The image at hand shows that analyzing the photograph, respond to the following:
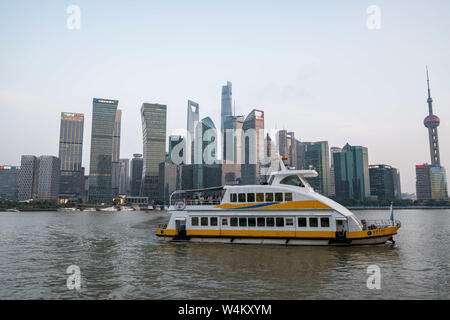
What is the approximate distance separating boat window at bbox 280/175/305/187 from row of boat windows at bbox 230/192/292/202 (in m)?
1.43

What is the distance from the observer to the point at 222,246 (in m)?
29.1

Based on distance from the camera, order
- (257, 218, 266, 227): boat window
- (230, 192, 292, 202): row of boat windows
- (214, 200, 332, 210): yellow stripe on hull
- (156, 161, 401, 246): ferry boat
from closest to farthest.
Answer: (156, 161, 401, 246): ferry boat, (214, 200, 332, 210): yellow stripe on hull, (230, 192, 292, 202): row of boat windows, (257, 218, 266, 227): boat window

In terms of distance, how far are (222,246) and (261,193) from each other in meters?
6.11

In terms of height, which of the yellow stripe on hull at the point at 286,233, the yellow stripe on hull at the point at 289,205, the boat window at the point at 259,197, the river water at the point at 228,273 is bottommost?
the river water at the point at 228,273

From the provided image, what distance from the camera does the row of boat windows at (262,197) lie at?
27.2m

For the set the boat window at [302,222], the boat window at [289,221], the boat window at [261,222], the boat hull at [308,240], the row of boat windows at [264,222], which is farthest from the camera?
the boat window at [261,222]

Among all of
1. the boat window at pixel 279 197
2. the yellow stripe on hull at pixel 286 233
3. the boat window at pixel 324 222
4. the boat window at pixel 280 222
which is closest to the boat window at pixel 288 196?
the boat window at pixel 279 197

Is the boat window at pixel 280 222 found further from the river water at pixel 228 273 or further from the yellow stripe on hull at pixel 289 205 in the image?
the river water at pixel 228 273

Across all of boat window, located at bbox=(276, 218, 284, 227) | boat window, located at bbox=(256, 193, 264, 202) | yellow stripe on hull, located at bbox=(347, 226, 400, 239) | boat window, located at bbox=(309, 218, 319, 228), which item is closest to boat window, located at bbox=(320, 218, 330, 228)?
boat window, located at bbox=(309, 218, 319, 228)

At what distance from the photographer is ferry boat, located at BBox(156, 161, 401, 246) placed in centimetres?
2578

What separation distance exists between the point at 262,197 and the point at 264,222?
7.06 ft

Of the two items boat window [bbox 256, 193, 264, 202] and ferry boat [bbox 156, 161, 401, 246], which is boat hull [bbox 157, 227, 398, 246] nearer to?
ferry boat [bbox 156, 161, 401, 246]
